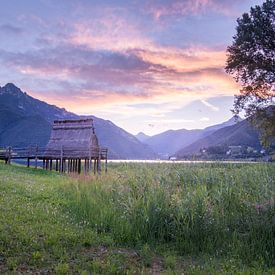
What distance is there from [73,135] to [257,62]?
23032mm

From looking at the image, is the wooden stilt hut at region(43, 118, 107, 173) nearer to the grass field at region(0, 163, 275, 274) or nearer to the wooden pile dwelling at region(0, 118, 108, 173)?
the wooden pile dwelling at region(0, 118, 108, 173)

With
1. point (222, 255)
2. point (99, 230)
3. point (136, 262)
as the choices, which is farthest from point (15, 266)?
point (222, 255)

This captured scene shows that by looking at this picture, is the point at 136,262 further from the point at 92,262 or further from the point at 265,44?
the point at 265,44

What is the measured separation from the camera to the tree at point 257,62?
103ft

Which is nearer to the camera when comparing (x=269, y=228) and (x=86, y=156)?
(x=269, y=228)

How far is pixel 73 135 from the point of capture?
4347 cm

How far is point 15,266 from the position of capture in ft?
24.3

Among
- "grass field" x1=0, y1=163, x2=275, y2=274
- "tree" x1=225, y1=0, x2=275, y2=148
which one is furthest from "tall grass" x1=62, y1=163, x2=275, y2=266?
"tree" x1=225, y1=0, x2=275, y2=148

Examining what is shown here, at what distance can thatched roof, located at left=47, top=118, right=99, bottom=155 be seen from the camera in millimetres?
41906

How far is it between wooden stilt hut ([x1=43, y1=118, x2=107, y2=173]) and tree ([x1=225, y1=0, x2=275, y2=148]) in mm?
17008

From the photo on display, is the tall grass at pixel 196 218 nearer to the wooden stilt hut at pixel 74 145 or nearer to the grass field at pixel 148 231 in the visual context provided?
the grass field at pixel 148 231

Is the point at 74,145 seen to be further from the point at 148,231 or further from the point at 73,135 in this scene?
the point at 148,231

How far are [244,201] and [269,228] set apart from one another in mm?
1477

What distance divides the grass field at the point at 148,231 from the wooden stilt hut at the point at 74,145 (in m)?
25.4
